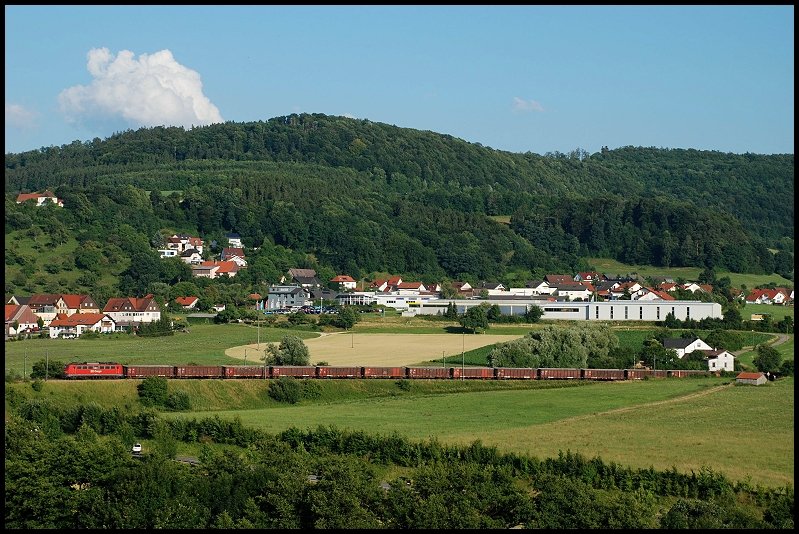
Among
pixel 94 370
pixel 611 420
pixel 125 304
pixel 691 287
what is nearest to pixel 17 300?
pixel 125 304

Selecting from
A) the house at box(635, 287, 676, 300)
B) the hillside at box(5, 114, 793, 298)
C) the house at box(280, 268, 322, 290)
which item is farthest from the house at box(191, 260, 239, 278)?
the house at box(635, 287, 676, 300)

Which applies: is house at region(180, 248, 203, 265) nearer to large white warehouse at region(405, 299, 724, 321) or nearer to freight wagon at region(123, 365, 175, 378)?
large white warehouse at region(405, 299, 724, 321)

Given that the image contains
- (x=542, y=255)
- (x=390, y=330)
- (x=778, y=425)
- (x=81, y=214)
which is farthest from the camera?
(x=542, y=255)

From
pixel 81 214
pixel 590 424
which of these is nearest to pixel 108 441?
pixel 590 424

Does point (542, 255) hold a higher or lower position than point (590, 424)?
higher

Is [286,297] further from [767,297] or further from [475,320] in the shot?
[767,297]

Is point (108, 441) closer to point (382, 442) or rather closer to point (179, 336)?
point (382, 442)

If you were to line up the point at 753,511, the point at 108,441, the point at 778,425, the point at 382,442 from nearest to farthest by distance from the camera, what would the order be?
1. the point at 753,511
2. the point at 108,441
3. the point at 382,442
4. the point at 778,425
